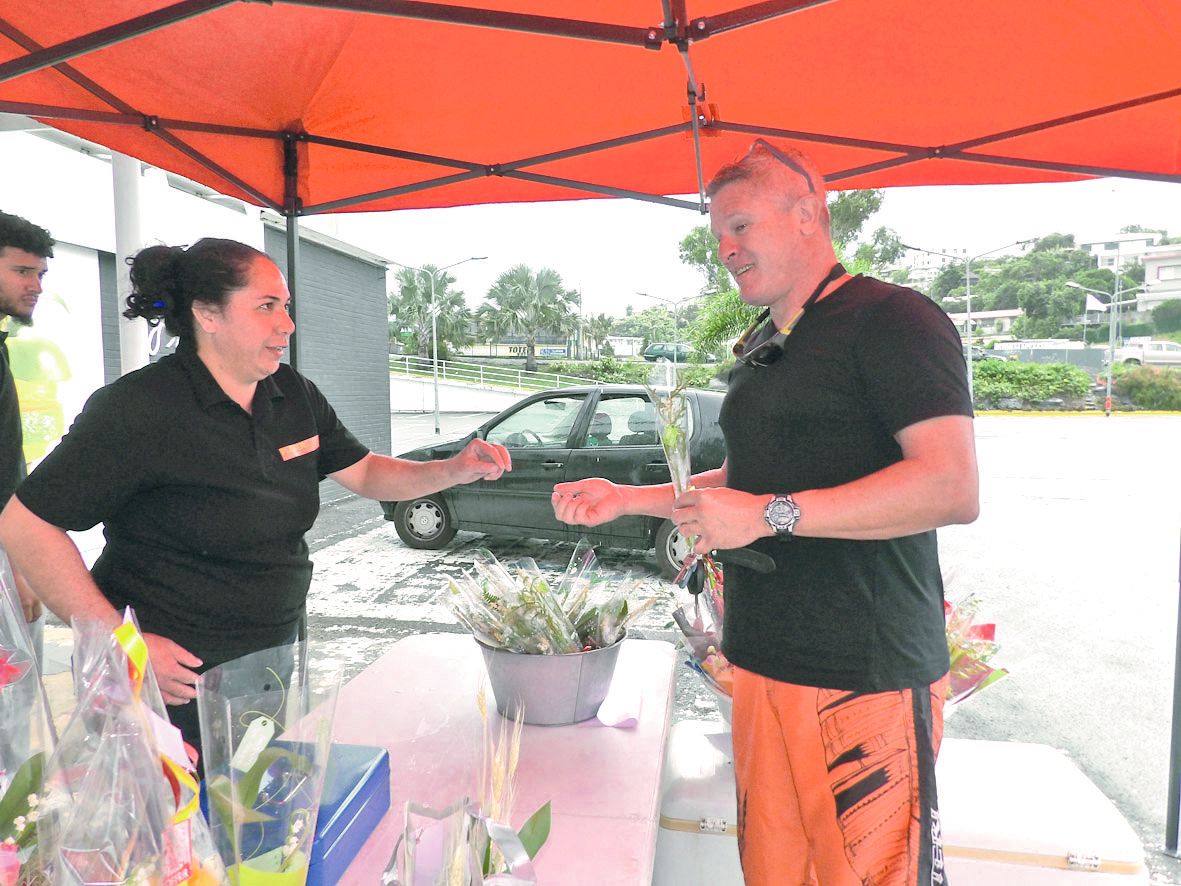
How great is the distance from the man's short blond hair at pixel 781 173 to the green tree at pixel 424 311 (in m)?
57.1

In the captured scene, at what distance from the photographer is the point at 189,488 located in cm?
171

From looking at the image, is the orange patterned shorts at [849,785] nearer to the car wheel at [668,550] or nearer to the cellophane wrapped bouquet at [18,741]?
the cellophane wrapped bouquet at [18,741]

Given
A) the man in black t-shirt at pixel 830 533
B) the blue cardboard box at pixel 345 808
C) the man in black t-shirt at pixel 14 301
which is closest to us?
the blue cardboard box at pixel 345 808

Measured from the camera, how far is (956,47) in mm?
2061

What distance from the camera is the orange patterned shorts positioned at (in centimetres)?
143

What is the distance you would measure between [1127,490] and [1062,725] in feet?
33.9

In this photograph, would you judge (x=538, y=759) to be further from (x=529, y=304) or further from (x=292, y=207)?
(x=529, y=304)

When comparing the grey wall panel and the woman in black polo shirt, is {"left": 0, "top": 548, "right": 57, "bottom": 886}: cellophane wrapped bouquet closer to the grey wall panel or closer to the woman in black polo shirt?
the woman in black polo shirt

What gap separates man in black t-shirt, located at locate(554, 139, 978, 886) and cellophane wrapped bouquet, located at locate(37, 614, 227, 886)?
903 millimetres

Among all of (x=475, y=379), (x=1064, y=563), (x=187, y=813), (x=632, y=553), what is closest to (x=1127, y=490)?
(x=1064, y=563)

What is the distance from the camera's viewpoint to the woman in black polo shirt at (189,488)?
1602mm

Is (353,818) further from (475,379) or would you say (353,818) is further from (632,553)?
(475,379)

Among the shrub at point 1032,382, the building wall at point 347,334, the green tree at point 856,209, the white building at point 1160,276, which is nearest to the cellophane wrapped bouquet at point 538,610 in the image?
the building wall at point 347,334

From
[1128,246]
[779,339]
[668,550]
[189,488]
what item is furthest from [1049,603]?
[1128,246]
